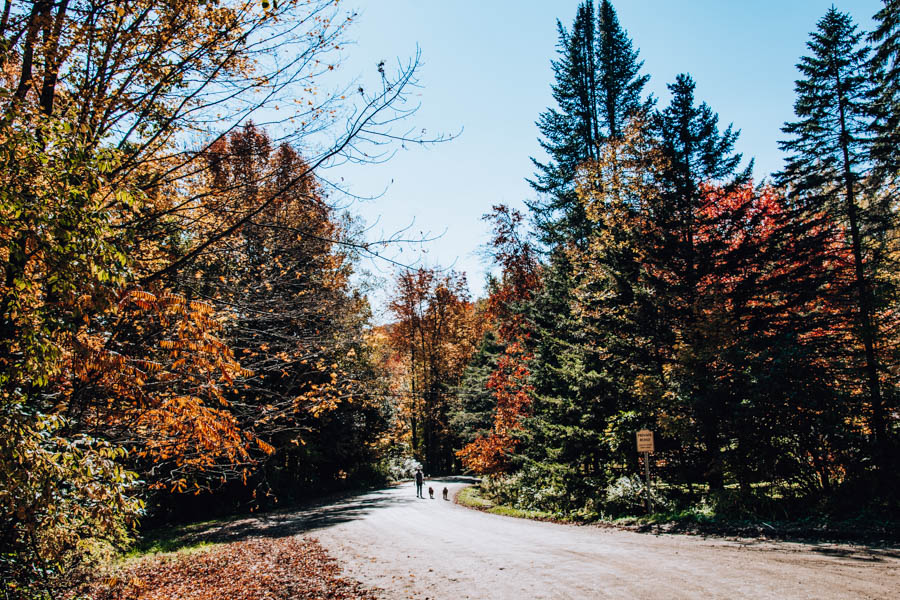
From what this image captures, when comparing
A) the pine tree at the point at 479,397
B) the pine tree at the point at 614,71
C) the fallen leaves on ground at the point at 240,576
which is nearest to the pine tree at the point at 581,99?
the pine tree at the point at 614,71

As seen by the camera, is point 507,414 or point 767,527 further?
point 507,414

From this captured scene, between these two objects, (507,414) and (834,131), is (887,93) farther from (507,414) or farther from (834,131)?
(507,414)

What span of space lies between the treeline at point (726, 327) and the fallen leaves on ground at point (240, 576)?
30.7 ft

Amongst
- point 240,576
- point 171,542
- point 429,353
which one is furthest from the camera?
point 429,353

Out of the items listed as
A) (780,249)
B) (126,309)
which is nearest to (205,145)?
(126,309)

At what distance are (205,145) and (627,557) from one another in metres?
9.36

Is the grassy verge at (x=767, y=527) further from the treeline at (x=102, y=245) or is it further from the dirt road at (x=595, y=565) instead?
the treeline at (x=102, y=245)

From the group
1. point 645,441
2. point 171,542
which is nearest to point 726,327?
point 645,441

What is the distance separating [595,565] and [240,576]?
21.5 feet

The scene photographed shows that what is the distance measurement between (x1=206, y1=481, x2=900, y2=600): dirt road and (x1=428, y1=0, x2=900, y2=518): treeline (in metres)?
3.83

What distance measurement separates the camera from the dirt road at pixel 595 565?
6.52 meters

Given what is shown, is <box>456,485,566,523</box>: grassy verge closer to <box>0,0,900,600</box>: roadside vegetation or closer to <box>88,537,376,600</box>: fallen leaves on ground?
<box>0,0,900,600</box>: roadside vegetation

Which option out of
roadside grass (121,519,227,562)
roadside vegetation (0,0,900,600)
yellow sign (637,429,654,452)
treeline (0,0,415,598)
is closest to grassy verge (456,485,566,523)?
roadside vegetation (0,0,900,600)

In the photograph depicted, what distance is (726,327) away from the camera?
45.5ft
